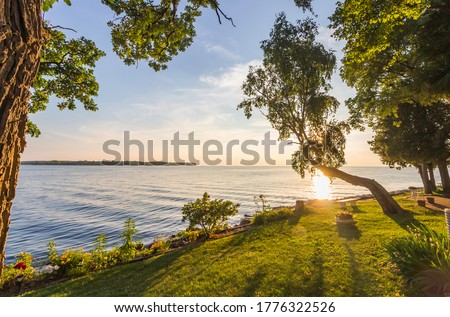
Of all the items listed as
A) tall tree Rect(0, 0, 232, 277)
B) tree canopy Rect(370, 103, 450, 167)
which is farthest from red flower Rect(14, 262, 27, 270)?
tree canopy Rect(370, 103, 450, 167)

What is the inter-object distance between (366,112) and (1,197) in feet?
69.3

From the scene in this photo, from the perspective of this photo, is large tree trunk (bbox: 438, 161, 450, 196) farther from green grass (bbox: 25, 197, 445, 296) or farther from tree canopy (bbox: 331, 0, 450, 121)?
green grass (bbox: 25, 197, 445, 296)

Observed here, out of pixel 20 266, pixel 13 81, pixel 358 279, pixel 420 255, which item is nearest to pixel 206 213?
pixel 20 266

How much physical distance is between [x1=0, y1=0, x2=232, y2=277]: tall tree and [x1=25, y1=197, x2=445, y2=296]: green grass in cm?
591

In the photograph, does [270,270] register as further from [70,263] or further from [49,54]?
[49,54]

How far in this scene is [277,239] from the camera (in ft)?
38.2

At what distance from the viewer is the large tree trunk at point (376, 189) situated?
16839 millimetres

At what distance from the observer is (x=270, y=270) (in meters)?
7.66

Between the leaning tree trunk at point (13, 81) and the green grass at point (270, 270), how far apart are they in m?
5.71

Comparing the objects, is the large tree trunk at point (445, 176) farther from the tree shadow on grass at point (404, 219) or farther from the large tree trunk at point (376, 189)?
the tree shadow on grass at point (404, 219)

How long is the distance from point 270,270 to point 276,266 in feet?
1.28

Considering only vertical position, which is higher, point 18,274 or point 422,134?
point 422,134

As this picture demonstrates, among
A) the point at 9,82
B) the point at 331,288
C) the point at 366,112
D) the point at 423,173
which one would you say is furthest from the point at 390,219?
the point at 423,173

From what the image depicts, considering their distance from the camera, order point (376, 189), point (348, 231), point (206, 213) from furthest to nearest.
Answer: point (376, 189) → point (206, 213) → point (348, 231)
